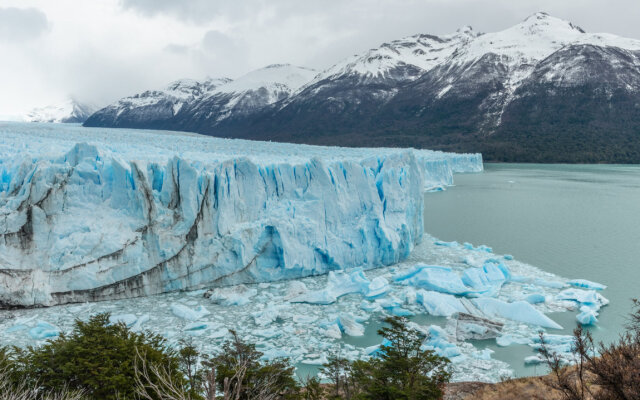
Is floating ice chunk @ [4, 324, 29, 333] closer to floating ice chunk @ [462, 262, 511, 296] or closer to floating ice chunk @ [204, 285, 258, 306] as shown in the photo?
floating ice chunk @ [204, 285, 258, 306]

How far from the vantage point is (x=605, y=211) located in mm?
17047

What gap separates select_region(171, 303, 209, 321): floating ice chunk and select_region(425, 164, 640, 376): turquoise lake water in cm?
473

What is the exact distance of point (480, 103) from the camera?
61.1m

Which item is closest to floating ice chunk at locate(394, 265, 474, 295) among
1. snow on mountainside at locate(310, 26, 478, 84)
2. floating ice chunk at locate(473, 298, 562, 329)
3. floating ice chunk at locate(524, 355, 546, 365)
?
floating ice chunk at locate(473, 298, 562, 329)

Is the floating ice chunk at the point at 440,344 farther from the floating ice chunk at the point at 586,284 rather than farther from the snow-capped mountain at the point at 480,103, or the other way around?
the snow-capped mountain at the point at 480,103

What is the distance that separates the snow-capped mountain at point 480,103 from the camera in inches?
1869

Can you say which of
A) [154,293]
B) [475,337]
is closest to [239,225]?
[154,293]

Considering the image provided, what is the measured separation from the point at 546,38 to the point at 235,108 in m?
60.2

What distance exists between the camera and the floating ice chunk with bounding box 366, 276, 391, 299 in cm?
809

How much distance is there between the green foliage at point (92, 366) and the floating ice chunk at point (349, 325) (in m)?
3.12

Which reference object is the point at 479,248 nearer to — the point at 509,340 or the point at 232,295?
the point at 509,340

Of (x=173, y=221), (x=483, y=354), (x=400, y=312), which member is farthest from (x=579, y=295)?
(x=173, y=221)

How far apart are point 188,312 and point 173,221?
7.17 ft

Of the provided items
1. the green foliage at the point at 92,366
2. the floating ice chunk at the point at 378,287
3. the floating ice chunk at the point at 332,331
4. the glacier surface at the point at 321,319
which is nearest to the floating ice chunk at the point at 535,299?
the glacier surface at the point at 321,319
